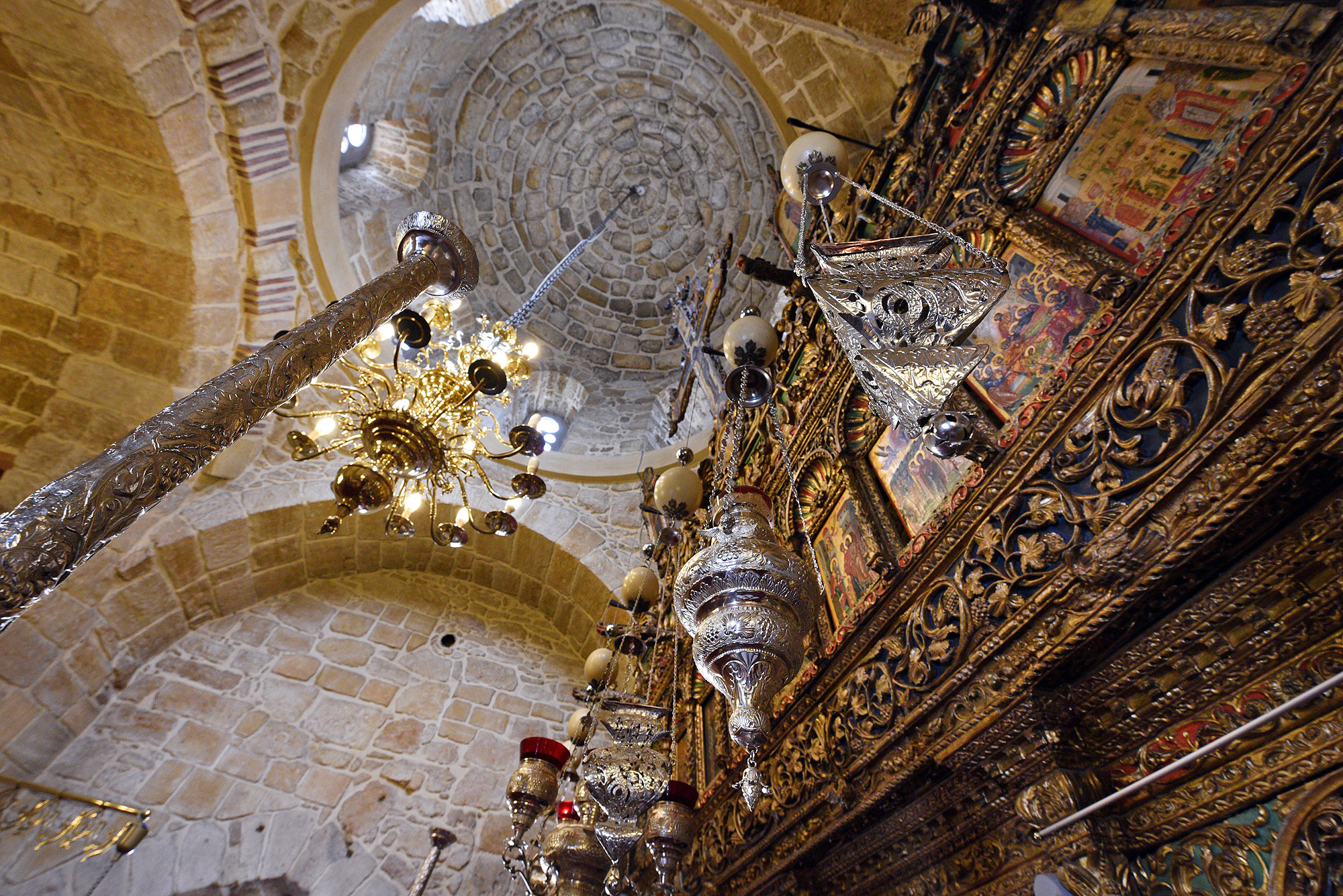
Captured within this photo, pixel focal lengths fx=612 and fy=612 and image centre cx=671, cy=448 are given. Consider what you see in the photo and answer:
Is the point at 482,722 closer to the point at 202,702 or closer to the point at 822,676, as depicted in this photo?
the point at 202,702

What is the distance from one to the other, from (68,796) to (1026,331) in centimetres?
648

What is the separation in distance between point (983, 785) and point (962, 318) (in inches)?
45.9

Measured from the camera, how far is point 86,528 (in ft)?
5.17

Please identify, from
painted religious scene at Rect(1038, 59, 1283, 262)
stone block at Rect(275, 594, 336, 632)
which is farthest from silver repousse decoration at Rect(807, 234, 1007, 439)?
stone block at Rect(275, 594, 336, 632)

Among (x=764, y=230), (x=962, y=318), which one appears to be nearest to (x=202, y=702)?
(x=962, y=318)

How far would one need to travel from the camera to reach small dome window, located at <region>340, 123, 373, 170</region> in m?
7.02

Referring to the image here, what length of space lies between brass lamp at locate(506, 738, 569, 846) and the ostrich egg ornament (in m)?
1.75

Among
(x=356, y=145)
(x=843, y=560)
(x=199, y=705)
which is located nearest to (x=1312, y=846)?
(x=843, y=560)

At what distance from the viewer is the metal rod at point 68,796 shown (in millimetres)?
4266

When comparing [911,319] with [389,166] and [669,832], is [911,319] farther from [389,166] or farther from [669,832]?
[389,166]

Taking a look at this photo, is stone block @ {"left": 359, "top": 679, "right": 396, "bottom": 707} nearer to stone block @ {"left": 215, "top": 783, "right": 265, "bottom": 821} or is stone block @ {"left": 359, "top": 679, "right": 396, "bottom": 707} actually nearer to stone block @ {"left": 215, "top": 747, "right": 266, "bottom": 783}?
stone block @ {"left": 215, "top": 747, "right": 266, "bottom": 783}

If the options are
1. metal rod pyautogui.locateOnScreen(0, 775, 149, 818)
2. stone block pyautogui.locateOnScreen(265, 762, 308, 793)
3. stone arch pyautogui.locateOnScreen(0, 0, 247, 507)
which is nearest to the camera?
stone arch pyautogui.locateOnScreen(0, 0, 247, 507)

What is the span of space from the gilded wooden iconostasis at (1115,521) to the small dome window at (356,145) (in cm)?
688

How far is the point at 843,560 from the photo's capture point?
A: 2541mm
